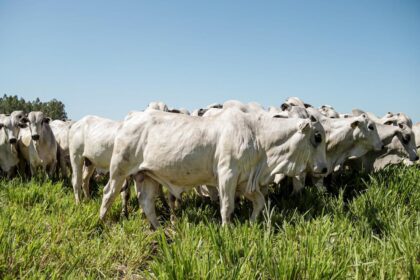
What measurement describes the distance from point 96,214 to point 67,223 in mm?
632

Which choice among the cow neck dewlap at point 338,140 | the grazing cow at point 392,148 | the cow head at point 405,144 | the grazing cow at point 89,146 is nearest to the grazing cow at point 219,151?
the grazing cow at point 89,146

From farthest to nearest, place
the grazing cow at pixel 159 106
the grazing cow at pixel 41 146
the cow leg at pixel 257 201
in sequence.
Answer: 1. the grazing cow at pixel 41 146
2. the grazing cow at pixel 159 106
3. the cow leg at pixel 257 201

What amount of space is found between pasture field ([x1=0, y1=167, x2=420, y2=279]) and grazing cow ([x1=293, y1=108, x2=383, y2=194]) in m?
1.02

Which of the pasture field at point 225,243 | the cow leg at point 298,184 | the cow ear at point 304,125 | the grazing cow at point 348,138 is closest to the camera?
the pasture field at point 225,243

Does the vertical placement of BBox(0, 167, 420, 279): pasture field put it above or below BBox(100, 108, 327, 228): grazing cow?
below

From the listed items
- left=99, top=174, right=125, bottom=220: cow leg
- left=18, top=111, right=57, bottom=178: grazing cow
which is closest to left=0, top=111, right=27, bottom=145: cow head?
left=18, top=111, right=57, bottom=178: grazing cow

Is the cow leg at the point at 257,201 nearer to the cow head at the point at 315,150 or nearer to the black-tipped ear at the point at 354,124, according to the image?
the cow head at the point at 315,150

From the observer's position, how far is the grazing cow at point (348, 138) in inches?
255

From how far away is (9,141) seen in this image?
791cm

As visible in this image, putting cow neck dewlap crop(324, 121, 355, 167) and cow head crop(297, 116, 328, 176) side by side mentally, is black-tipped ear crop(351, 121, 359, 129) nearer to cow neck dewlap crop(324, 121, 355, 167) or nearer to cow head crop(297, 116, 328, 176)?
cow neck dewlap crop(324, 121, 355, 167)

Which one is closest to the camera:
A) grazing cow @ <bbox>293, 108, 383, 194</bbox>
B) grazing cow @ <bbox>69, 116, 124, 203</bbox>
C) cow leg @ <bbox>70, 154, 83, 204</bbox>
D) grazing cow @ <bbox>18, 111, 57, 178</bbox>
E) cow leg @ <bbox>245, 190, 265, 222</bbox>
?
cow leg @ <bbox>245, 190, 265, 222</bbox>

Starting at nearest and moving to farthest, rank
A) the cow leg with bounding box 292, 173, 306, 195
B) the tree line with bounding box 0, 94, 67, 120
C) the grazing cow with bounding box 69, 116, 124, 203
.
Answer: the cow leg with bounding box 292, 173, 306, 195 < the grazing cow with bounding box 69, 116, 124, 203 < the tree line with bounding box 0, 94, 67, 120

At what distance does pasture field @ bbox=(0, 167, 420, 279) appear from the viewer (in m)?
2.75

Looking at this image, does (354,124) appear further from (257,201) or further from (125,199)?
(125,199)
